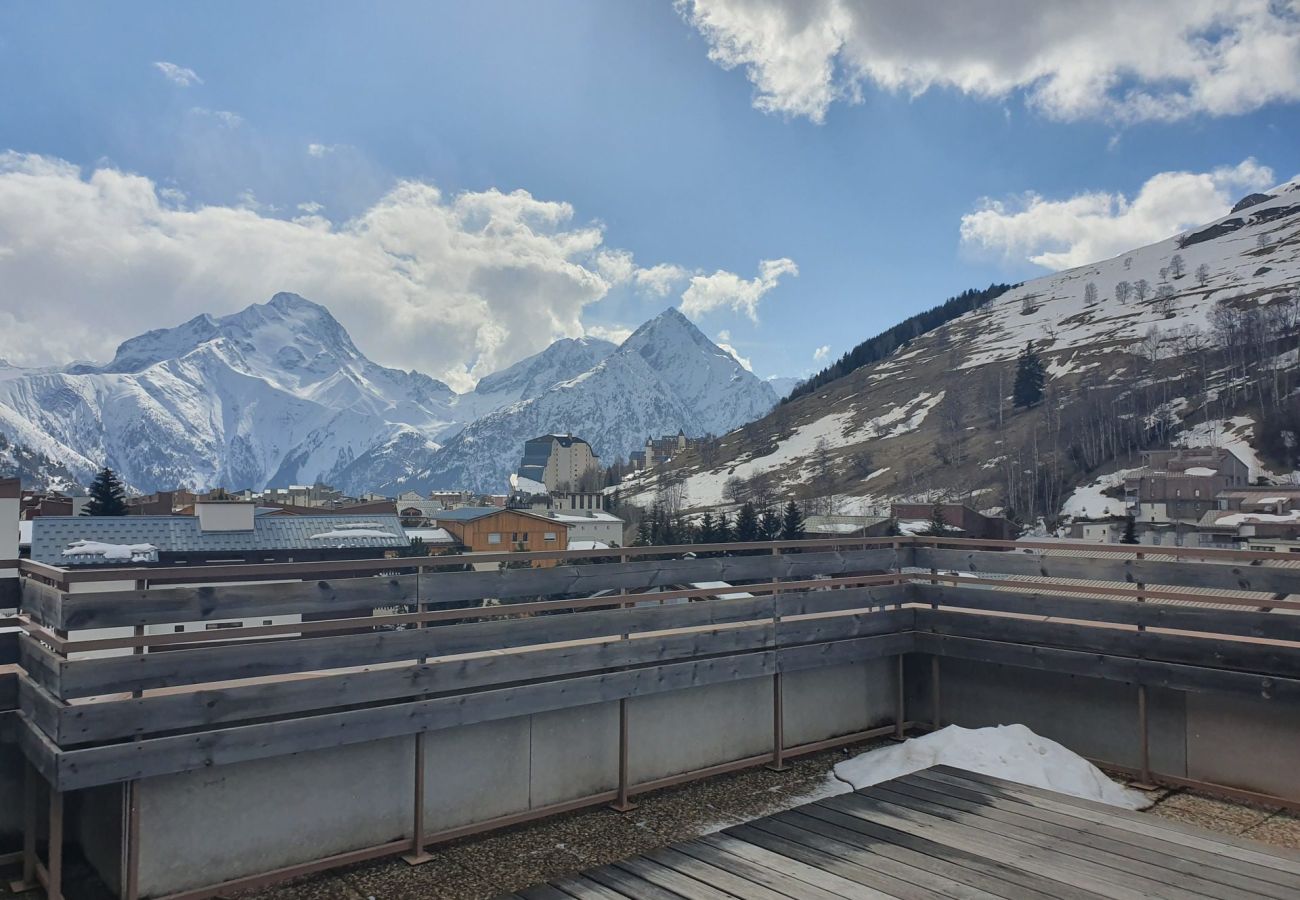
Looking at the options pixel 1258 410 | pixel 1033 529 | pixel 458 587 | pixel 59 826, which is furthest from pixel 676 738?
pixel 1258 410

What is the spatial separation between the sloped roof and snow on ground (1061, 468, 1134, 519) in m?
77.6

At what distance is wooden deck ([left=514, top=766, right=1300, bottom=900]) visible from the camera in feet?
11.7

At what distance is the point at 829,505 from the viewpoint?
114375mm

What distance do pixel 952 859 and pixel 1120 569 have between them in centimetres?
407

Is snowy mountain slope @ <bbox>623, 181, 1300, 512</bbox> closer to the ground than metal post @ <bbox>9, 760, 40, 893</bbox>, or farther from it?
farther from it

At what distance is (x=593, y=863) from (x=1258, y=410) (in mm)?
126666

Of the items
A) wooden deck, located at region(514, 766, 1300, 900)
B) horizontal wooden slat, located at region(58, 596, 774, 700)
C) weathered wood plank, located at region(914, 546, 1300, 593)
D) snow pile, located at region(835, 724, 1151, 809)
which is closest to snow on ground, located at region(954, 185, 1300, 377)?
weathered wood plank, located at region(914, 546, 1300, 593)

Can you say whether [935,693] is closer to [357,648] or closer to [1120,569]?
[1120,569]

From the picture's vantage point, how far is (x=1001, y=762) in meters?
5.94

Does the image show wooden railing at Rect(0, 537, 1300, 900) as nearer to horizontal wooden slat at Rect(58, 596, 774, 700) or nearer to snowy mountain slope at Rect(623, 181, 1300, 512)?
horizontal wooden slat at Rect(58, 596, 774, 700)

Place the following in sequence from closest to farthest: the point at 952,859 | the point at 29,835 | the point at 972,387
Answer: the point at 952,859
the point at 29,835
the point at 972,387

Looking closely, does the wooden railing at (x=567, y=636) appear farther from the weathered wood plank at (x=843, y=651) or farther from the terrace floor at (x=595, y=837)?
the terrace floor at (x=595, y=837)

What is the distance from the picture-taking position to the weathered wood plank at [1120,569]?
6.17 metres

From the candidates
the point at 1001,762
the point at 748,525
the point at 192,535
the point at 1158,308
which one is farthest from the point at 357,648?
the point at 1158,308
